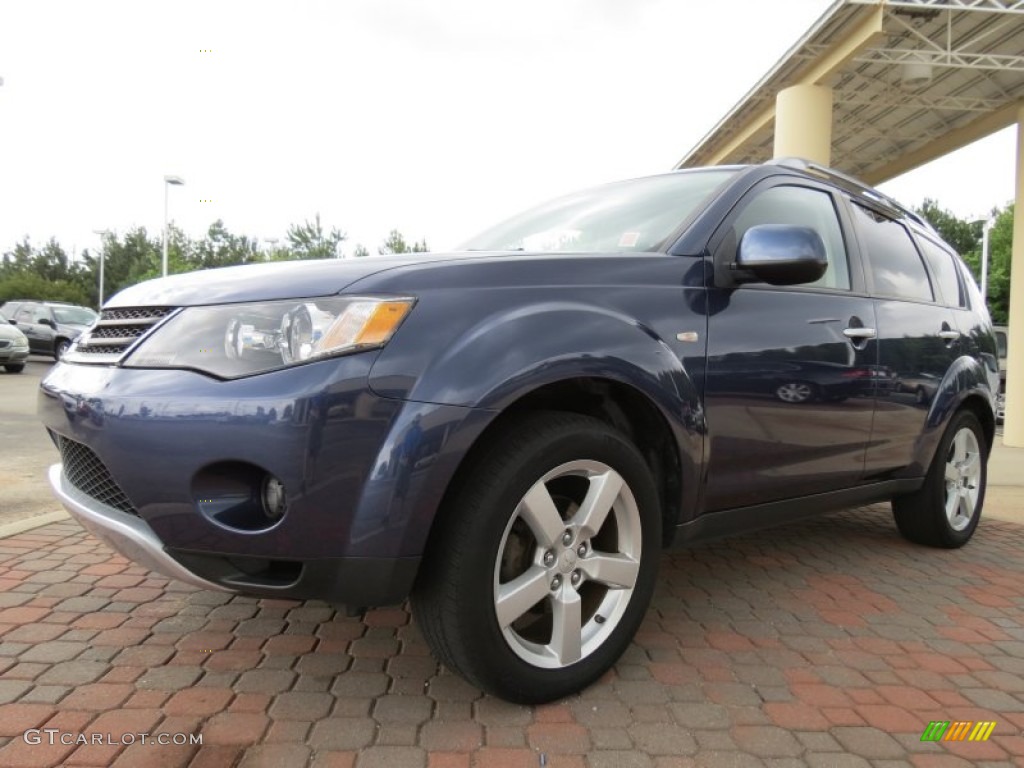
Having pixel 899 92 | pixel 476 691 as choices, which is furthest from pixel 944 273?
pixel 899 92

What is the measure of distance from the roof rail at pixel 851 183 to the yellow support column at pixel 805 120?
20.2 feet

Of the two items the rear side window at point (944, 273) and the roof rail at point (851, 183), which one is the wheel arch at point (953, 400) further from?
the roof rail at point (851, 183)

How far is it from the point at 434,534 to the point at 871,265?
8.45 feet

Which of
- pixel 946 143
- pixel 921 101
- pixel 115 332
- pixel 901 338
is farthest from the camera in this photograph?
pixel 946 143

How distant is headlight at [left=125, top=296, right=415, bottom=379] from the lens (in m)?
1.87

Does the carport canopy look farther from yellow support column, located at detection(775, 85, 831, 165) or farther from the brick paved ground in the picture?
the brick paved ground

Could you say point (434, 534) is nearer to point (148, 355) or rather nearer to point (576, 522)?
point (576, 522)

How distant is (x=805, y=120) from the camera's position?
32.4ft

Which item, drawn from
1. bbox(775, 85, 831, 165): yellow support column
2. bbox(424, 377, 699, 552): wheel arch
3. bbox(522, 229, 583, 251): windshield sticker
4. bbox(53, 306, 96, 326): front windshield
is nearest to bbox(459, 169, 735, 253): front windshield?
bbox(522, 229, 583, 251): windshield sticker

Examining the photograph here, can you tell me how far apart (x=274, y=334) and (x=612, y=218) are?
1.62m

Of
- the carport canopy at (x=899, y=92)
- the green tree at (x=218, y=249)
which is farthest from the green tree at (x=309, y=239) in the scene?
the carport canopy at (x=899, y=92)

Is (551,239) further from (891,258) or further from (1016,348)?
(1016,348)

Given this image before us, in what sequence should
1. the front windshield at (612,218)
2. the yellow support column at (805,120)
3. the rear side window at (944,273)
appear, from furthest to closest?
the yellow support column at (805,120) → the rear side window at (944,273) → the front windshield at (612,218)

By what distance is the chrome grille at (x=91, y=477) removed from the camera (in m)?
2.07
